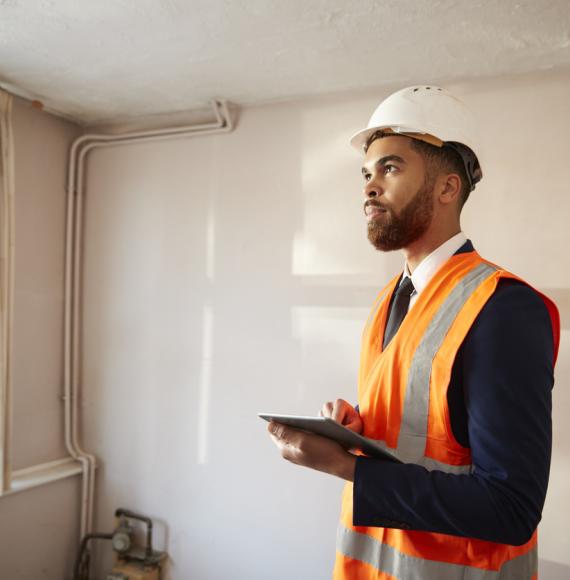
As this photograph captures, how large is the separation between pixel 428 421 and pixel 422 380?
3.1 inches

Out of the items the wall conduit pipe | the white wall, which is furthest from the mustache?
the wall conduit pipe

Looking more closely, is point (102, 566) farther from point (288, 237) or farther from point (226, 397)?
point (288, 237)

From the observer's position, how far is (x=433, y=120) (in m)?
1.28

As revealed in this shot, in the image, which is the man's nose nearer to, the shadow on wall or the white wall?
the white wall

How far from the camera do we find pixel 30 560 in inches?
105

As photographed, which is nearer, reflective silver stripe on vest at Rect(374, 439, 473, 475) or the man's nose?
reflective silver stripe on vest at Rect(374, 439, 473, 475)

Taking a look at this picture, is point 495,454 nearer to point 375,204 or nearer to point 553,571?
point 375,204

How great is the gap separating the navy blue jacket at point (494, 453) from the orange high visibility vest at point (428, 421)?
5 centimetres

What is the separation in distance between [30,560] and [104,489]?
0.43m

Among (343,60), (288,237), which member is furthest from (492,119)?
(288,237)

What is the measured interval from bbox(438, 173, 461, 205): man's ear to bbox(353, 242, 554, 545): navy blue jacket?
300 mm

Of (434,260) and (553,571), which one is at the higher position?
(434,260)

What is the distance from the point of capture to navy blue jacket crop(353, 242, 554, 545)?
3.17 feet

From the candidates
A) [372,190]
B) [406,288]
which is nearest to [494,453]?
[406,288]
